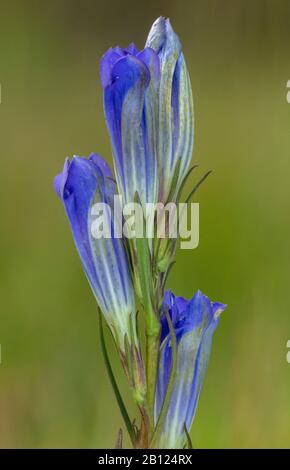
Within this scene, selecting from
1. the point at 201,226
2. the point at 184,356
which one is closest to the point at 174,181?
the point at 184,356

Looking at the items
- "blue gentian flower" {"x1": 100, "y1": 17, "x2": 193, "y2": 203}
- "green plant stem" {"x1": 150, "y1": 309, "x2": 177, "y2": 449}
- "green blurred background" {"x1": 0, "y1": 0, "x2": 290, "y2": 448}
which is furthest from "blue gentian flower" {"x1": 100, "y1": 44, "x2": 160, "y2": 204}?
"green blurred background" {"x1": 0, "y1": 0, "x2": 290, "y2": 448}

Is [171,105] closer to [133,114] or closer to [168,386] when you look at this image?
[133,114]

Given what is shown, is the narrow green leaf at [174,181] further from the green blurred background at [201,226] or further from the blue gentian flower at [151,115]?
the green blurred background at [201,226]

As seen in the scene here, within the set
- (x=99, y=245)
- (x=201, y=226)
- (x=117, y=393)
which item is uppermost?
(x=201, y=226)

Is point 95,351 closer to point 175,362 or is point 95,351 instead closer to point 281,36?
point 175,362

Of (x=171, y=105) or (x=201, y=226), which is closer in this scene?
(x=171, y=105)

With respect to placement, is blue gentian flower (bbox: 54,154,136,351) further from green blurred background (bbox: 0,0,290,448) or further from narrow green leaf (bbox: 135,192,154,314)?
green blurred background (bbox: 0,0,290,448)

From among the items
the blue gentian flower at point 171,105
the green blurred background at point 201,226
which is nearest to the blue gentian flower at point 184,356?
the blue gentian flower at point 171,105
